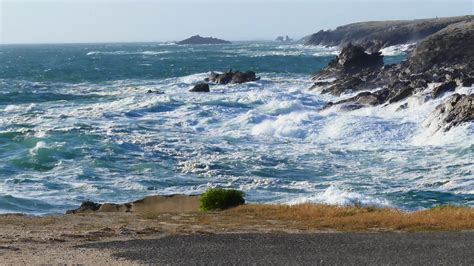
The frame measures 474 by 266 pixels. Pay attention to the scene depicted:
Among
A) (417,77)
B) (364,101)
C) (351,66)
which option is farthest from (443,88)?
(351,66)

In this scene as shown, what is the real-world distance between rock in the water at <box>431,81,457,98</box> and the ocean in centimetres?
91

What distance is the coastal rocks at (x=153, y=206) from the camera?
69.1 ft

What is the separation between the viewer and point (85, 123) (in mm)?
43656

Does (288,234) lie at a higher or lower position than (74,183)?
higher

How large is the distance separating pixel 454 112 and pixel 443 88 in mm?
9240

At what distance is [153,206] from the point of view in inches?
857

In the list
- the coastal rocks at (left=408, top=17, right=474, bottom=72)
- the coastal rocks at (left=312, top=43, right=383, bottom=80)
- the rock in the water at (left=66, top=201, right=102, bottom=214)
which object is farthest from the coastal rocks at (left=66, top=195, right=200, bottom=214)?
the coastal rocks at (left=312, top=43, right=383, bottom=80)

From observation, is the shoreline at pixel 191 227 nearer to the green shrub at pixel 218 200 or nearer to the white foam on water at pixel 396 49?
the green shrub at pixel 218 200

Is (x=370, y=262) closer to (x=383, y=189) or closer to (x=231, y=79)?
(x=383, y=189)

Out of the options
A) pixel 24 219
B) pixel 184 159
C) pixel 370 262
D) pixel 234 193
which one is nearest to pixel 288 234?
pixel 370 262

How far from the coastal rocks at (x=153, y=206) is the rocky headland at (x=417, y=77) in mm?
19217

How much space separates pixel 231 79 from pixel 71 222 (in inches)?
2164

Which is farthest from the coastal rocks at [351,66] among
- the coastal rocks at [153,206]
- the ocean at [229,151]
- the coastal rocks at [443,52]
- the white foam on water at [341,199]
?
the coastal rocks at [153,206]

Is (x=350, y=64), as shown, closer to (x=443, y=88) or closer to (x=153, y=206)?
(x=443, y=88)
